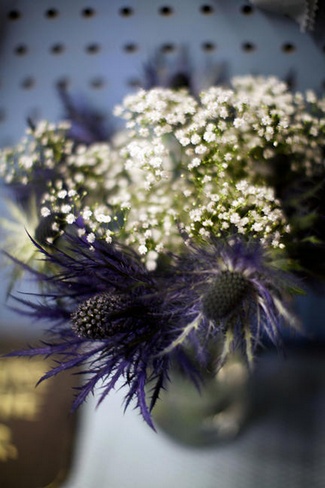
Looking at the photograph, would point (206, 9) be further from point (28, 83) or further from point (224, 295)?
point (224, 295)

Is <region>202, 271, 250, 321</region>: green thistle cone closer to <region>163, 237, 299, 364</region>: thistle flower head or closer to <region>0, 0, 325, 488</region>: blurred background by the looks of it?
<region>163, 237, 299, 364</region>: thistle flower head

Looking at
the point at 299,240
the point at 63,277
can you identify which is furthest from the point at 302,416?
the point at 63,277

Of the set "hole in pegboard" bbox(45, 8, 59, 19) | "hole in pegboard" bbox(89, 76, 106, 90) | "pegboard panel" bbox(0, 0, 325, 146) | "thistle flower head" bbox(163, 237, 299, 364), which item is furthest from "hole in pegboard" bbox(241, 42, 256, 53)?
"thistle flower head" bbox(163, 237, 299, 364)

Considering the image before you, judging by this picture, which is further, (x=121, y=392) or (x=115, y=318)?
(x=121, y=392)

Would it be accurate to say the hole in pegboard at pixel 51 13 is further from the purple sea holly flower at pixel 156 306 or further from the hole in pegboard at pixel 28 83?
the purple sea holly flower at pixel 156 306

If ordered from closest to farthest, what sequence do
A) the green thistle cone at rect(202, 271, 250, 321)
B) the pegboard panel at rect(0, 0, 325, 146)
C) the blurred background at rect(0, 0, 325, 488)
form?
1. the green thistle cone at rect(202, 271, 250, 321)
2. the blurred background at rect(0, 0, 325, 488)
3. the pegboard panel at rect(0, 0, 325, 146)

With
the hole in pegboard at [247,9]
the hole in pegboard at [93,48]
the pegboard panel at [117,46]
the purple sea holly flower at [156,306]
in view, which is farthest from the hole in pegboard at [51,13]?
the purple sea holly flower at [156,306]

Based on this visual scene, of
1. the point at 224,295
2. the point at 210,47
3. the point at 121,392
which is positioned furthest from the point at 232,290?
the point at 210,47
